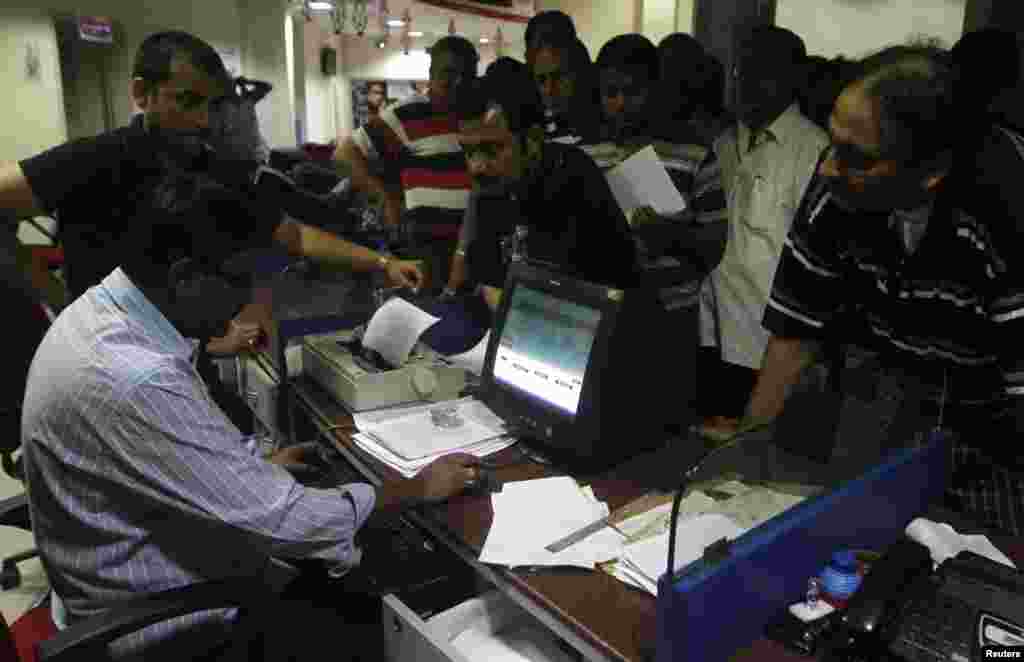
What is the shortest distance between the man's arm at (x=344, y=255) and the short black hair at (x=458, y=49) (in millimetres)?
843

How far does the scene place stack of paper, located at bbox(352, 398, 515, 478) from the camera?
1619mm

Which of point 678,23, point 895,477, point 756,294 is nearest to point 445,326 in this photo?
point 756,294

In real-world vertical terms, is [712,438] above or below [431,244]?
below

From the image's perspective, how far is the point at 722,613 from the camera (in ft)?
3.22

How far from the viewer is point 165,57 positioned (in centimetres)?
196

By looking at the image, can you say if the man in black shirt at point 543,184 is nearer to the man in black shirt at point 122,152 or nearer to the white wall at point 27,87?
the man in black shirt at point 122,152

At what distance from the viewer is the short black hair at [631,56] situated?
2291 millimetres

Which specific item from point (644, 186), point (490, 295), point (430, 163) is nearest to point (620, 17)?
point (430, 163)

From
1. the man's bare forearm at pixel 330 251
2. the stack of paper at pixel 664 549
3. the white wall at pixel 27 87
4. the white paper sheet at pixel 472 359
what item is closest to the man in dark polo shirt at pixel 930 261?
the stack of paper at pixel 664 549

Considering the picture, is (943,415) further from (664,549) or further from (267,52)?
(267,52)

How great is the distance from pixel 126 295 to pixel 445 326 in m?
1.06

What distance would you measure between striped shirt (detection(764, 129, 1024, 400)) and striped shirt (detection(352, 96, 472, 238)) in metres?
1.47

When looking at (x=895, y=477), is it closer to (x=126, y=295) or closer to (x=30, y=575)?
(x=126, y=295)

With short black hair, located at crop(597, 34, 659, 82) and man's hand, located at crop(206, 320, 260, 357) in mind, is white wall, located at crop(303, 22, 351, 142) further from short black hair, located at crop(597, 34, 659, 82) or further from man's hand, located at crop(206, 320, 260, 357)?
short black hair, located at crop(597, 34, 659, 82)
